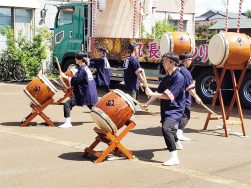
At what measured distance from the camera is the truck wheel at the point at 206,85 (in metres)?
13.3

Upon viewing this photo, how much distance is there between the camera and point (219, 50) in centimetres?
880

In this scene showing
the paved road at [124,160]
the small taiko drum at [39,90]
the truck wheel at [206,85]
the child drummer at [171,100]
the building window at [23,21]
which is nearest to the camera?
the paved road at [124,160]

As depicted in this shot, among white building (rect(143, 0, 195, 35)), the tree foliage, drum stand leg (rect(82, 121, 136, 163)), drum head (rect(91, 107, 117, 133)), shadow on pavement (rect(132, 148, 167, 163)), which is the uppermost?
white building (rect(143, 0, 195, 35))

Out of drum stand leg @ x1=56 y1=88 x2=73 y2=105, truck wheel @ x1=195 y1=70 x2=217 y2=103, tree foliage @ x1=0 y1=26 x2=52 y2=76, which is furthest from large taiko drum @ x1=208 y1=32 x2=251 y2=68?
tree foliage @ x1=0 y1=26 x2=52 y2=76

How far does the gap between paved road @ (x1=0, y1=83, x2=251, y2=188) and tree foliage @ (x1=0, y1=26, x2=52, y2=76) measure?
8.97 metres

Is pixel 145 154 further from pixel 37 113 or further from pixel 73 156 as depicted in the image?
pixel 37 113

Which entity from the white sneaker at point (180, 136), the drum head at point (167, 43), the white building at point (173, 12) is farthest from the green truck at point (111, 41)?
the white building at point (173, 12)

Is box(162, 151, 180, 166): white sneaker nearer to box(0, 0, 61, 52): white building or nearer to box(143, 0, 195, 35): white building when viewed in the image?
box(0, 0, 61, 52): white building

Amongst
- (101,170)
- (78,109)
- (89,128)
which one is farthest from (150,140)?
(78,109)

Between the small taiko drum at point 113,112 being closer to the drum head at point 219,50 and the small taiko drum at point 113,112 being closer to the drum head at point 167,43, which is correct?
the drum head at point 219,50

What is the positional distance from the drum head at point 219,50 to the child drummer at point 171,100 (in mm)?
2217

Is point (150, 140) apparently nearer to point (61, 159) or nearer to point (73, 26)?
point (61, 159)

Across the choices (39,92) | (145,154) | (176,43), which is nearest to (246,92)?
(176,43)

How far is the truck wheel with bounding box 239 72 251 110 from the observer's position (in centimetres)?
1250
